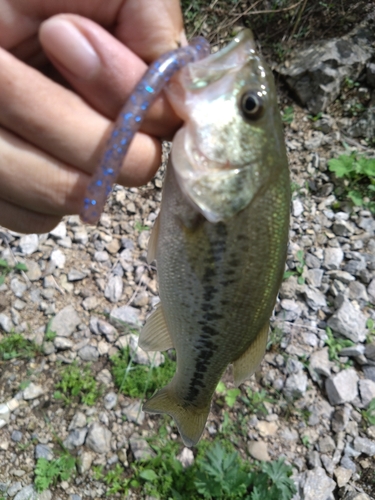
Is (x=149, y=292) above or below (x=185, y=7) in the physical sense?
below

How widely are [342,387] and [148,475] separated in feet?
5.85

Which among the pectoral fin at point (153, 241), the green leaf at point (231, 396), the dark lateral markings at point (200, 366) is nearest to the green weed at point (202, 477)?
the green leaf at point (231, 396)

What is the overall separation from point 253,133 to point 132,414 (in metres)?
2.52

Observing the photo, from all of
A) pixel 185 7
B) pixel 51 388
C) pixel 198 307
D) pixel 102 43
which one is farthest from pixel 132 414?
pixel 185 7

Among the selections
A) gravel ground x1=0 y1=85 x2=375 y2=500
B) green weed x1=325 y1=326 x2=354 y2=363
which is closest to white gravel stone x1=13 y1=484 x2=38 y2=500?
gravel ground x1=0 y1=85 x2=375 y2=500

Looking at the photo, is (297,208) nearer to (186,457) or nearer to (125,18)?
(186,457)

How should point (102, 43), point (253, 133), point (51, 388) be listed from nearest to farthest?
point (102, 43), point (253, 133), point (51, 388)

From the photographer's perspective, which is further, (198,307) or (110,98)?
(198,307)

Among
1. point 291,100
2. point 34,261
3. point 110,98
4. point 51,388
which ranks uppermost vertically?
point 110,98

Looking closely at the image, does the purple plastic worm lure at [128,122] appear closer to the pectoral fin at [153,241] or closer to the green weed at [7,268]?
the pectoral fin at [153,241]

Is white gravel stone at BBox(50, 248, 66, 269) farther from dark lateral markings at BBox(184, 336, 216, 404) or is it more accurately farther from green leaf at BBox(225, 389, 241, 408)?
dark lateral markings at BBox(184, 336, 216, 404)

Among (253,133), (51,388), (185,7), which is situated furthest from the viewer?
(185,7)

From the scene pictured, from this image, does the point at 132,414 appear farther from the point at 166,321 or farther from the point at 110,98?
the point at 110,98

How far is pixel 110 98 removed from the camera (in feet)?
4.37
